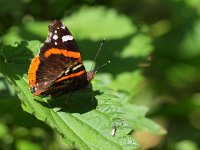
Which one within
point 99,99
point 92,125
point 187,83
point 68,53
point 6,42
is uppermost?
point 187,83

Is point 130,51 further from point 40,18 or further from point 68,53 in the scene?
point 68,53

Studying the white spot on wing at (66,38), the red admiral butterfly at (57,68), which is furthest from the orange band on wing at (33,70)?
the white spot on wing at (66,38)

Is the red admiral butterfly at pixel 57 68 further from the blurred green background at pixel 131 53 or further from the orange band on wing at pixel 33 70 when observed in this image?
the blurred green background at pixel 131 53

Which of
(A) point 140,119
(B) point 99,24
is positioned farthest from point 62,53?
(B) point 99,24

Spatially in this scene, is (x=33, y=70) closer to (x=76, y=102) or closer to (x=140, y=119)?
(x=76, y=102)

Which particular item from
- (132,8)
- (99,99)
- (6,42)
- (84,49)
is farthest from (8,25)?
(99,99)
